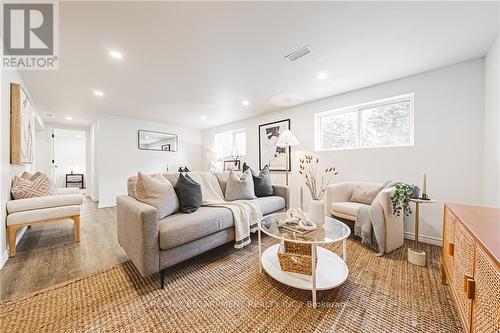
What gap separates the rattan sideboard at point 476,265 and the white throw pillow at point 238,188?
200cm

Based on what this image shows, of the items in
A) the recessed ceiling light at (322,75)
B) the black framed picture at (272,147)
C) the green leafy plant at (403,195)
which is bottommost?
the green leafy plant at (403,195)

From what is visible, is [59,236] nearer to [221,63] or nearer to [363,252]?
[221,63]

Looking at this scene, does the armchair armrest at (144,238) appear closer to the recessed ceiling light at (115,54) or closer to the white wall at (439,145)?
the recessed ceiling light at (115,54)

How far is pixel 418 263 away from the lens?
179 cm

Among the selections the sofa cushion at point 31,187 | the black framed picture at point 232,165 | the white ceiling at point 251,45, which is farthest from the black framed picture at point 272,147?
the sofa cushion at point 31,187

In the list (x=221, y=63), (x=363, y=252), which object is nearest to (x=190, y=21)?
(x=221, y=63)

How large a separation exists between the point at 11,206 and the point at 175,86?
7.79 ft

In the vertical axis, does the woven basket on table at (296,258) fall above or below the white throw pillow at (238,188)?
below

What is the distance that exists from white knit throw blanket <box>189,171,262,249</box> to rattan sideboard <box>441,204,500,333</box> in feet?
5.35

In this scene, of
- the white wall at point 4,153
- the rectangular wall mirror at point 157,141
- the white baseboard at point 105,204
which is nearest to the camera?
the white wall at point 4,153

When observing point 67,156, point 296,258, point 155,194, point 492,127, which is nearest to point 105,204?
point 155,194

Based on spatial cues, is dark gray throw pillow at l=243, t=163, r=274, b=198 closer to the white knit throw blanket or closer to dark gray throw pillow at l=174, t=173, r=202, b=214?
the white knit throw blanket

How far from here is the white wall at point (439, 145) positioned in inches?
82.9

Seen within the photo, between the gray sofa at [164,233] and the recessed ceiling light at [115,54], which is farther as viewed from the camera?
the recessed ceiling light at [115,54]
